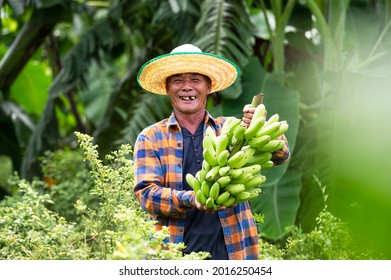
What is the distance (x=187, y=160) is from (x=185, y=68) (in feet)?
1.00

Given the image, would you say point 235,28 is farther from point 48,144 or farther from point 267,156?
point 267,156

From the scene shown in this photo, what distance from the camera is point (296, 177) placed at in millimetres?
4590

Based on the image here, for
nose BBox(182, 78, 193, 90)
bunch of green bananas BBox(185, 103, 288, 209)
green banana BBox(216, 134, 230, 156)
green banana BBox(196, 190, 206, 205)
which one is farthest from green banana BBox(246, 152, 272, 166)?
nose BBox(182, 78, 193, 90)

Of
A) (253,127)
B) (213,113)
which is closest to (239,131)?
(253,127)

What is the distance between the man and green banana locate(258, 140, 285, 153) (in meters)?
0.12

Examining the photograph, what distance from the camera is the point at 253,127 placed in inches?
93.3

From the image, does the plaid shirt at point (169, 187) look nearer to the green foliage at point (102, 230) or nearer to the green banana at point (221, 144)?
the green foliage at point (102, 230)

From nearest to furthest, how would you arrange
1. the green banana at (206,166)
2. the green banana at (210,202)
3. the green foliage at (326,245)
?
the green banana at (210,202) < the green banana at (206,166) < the green foliage at (326,245)

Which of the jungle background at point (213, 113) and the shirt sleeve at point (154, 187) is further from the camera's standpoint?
the jungle background at point (213, 113)

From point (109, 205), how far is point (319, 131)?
2.15m

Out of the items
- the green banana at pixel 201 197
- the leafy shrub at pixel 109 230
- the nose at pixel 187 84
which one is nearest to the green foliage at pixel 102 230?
the leafy shrub at pixel 109 230

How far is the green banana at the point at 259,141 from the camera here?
2365mm

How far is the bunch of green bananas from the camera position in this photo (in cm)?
230
